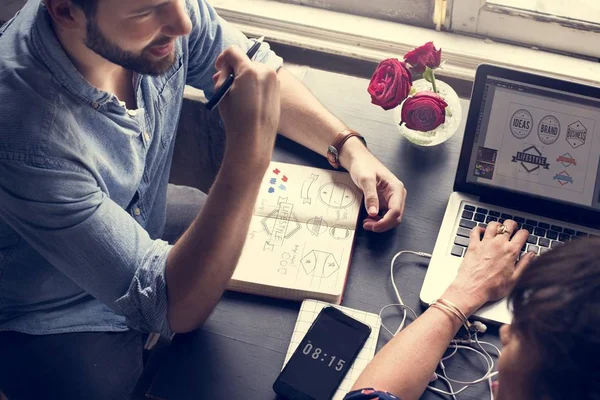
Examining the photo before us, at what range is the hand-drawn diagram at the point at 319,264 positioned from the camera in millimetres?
1125

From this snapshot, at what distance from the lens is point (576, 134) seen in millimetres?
1144

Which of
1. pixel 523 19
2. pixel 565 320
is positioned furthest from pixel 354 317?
pixel 523 19

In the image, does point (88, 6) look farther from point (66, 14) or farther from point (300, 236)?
point (300, 236)

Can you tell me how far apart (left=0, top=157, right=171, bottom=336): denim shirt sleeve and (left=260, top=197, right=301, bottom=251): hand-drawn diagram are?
0.19 metres

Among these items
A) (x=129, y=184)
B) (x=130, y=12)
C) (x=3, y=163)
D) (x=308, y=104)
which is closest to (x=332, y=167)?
(x=308, y=104)

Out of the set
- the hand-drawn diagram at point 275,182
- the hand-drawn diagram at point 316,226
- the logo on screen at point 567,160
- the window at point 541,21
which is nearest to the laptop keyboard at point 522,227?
the logo on screen at point 567,160

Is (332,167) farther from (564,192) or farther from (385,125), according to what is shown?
(564,192)

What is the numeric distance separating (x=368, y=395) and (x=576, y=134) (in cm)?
57

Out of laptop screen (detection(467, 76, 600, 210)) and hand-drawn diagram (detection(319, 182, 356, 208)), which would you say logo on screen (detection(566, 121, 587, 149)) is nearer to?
laptop screen (detection(467, 76, 600, 210))

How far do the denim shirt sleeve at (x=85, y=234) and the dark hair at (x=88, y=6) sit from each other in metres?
0.21

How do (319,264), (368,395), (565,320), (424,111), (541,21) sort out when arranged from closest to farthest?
(565,320) < (368,395) < (319,264) < (424,111) < (541,21)

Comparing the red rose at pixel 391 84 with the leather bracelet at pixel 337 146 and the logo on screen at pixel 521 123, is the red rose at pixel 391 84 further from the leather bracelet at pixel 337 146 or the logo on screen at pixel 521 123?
the logo on screen at pixel 521 123

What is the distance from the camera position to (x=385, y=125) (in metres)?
1.41

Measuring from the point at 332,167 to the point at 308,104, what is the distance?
0.14 m
